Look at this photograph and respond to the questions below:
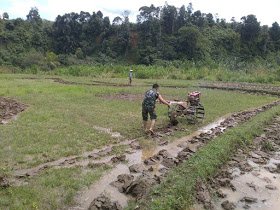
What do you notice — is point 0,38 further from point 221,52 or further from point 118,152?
point 118,152

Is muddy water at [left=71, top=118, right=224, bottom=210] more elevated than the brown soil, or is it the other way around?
muddy water at [left=71, top=118, right=224, bottom=210]

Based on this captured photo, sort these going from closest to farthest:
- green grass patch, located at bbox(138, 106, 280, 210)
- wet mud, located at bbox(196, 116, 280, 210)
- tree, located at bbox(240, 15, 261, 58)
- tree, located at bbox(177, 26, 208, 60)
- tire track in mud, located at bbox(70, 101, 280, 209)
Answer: green grass patch, located at bbox(138, 106, 280, 210), tire track in mud, located at bbox(70, 101, 280, 209), wet mud, located at bbox(196, 116, 280, 210), tree, located at bbox(177, 26, 208, 60), tree, located at bbox(240, 15, 261, 58)

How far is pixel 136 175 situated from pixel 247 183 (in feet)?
10.0

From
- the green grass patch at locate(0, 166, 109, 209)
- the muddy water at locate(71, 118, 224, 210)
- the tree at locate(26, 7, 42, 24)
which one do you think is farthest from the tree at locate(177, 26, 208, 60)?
the green grass patch at locate(0, 166, 109, 209)

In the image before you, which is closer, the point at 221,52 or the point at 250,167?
the point at 250,167

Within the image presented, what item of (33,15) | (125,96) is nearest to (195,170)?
(125,96)

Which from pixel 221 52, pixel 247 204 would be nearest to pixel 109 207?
pixel 247 204

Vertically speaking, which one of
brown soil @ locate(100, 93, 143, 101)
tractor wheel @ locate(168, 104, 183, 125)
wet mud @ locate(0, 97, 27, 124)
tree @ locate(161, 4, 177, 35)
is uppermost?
tree @ locate(161, 4, 177, 35)

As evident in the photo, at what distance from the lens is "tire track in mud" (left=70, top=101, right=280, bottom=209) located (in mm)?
8406

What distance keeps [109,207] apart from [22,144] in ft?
19.6

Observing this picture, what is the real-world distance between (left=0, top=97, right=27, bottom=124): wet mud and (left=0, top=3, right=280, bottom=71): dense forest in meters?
48.8

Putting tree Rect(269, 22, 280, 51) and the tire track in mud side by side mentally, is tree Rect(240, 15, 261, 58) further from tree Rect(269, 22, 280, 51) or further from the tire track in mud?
the tire track in mud

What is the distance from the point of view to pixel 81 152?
12289mm

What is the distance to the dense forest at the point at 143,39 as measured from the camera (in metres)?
75.0
